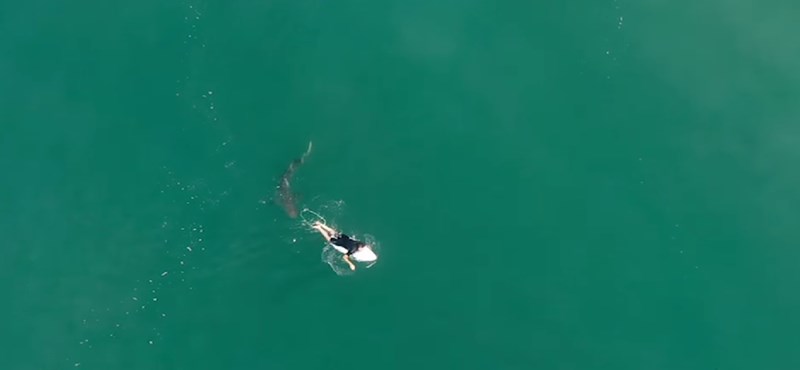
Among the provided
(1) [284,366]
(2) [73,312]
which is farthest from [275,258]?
(2) [73,312]

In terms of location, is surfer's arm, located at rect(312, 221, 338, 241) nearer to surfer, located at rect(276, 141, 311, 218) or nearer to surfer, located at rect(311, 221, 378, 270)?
surfer, located at rect(311, 221, 378, 270)

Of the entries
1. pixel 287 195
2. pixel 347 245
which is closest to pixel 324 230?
pixel 347 245

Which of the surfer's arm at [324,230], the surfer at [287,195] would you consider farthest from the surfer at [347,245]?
the surfer at [287,195]

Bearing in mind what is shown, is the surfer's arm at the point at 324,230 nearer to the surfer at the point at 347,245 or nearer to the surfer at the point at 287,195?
the surfer at the point at 347,245

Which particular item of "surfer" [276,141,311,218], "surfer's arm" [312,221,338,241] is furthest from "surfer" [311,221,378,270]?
"surfer" [276,141,311,218]

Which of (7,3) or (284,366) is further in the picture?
(7,3)

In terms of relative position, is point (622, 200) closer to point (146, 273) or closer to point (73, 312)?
point (146, 273)

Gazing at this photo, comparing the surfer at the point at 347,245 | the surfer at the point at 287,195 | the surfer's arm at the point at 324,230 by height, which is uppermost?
the surfer at the point at 287,195

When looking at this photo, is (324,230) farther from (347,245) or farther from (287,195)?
(287,195)
